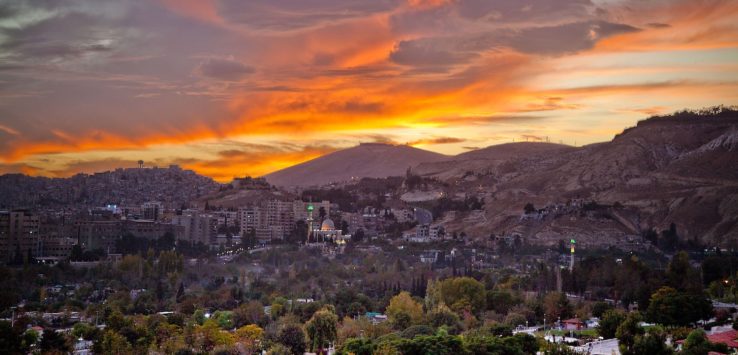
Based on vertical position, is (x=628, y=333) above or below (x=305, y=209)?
below

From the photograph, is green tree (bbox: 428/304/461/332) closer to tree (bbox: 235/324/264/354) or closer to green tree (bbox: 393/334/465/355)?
tree (bbox: 235/324/264/354)

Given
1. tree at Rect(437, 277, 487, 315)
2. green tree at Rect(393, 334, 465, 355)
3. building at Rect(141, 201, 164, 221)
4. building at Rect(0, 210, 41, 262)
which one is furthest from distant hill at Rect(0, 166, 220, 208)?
green tree at Rect(393, 334, 465, 355)

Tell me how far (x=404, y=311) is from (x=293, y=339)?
8693 millimetres

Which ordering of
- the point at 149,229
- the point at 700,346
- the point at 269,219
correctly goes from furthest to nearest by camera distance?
the point at 269,219 → the point at 149,229 → the point at 700,346

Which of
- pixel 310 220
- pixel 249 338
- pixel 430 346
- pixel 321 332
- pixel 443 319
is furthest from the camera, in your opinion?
pixel 310 220

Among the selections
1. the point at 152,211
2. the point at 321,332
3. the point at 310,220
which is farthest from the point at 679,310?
the point at 152,211

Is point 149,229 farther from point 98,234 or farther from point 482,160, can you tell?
point 482,160

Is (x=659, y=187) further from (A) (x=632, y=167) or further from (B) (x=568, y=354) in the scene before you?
(B) (x=568, y=354)

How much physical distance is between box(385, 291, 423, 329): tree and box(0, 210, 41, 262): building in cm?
2841

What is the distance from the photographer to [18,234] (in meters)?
66.0

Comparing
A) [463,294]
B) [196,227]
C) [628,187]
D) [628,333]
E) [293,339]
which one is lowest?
[293,339]

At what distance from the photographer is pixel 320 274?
60.2 meters

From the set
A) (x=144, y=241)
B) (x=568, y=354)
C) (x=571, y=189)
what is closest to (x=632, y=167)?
(x=571, y=189)

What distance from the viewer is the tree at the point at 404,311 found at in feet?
130
